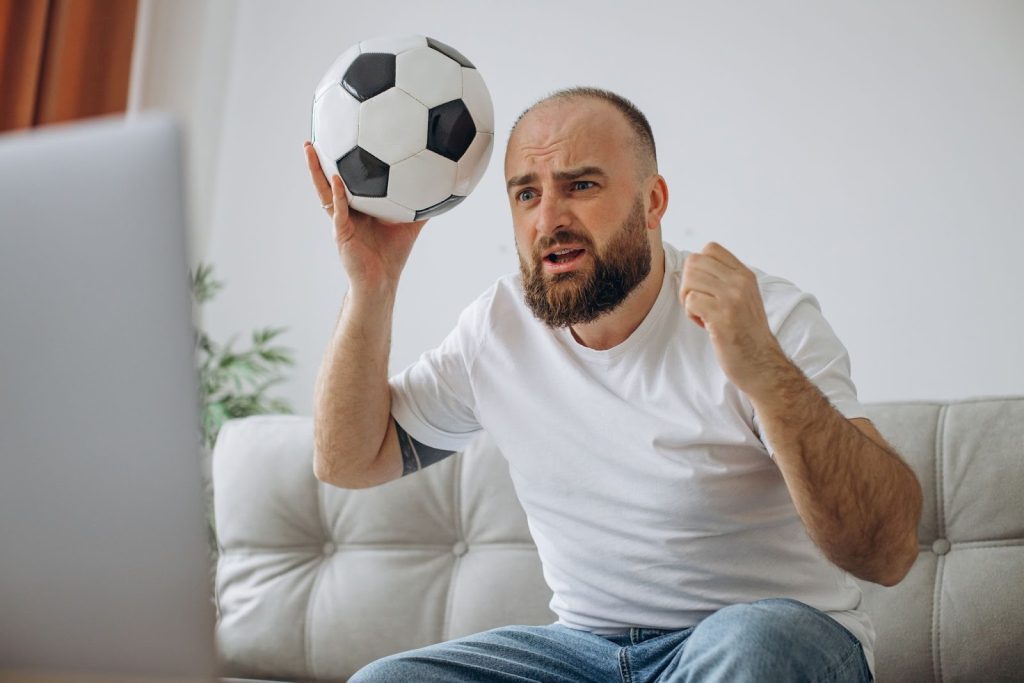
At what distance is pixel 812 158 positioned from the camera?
2.57 m

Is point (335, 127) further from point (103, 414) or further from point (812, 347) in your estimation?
point (103, 414)

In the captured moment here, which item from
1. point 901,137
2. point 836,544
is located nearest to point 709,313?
point 836,544

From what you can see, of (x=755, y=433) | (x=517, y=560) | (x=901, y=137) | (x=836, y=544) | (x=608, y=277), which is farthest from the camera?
(x=901, y=137)

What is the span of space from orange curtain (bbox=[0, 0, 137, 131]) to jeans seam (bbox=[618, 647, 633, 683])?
2428mm

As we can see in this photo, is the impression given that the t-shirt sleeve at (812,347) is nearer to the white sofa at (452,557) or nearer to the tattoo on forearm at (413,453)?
the white sofa at (452,557)

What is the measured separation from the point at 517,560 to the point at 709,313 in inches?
29.4

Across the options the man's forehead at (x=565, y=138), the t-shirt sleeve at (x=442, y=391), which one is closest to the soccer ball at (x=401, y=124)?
the man's forehead at (x=565, y=138)

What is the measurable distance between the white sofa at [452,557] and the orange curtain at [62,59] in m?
1.49

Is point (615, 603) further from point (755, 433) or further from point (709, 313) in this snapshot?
point (709, 313)

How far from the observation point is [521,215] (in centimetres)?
161

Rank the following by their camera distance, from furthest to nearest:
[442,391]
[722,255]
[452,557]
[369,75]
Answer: [452,557]
[442,391]
[369,75]
[722,255]

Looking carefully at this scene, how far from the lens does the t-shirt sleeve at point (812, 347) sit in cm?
133

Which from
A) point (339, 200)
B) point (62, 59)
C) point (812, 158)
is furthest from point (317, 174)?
point (62, 59)

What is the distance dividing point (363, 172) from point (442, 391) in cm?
40
